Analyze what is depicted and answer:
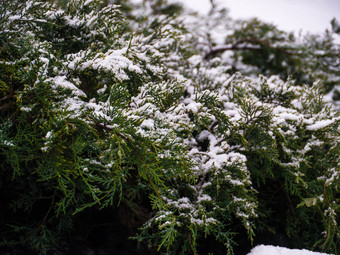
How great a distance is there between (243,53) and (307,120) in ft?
10.5

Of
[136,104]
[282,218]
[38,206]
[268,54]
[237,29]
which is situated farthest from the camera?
[268,54]

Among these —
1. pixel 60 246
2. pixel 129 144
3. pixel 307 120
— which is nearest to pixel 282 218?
pixel 307 120

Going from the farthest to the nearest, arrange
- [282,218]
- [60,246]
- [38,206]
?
[282,218] < [38,206] < [60,246]

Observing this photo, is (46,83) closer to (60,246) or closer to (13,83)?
(13,83)

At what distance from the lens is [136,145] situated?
1.44 meters

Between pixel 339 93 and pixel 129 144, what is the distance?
184 inches

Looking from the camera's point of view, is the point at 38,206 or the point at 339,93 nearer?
the point at 38,206

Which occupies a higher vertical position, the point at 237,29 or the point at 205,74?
the point at 237,29

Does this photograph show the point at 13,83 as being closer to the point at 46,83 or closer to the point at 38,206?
the point at 46,83

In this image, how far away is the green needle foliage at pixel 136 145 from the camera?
142cm

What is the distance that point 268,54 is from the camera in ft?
15.8

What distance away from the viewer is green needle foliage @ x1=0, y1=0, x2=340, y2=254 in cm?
142

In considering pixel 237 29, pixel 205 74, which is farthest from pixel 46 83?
pixel 237 29

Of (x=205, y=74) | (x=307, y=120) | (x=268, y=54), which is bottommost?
(x=307, y=120)
